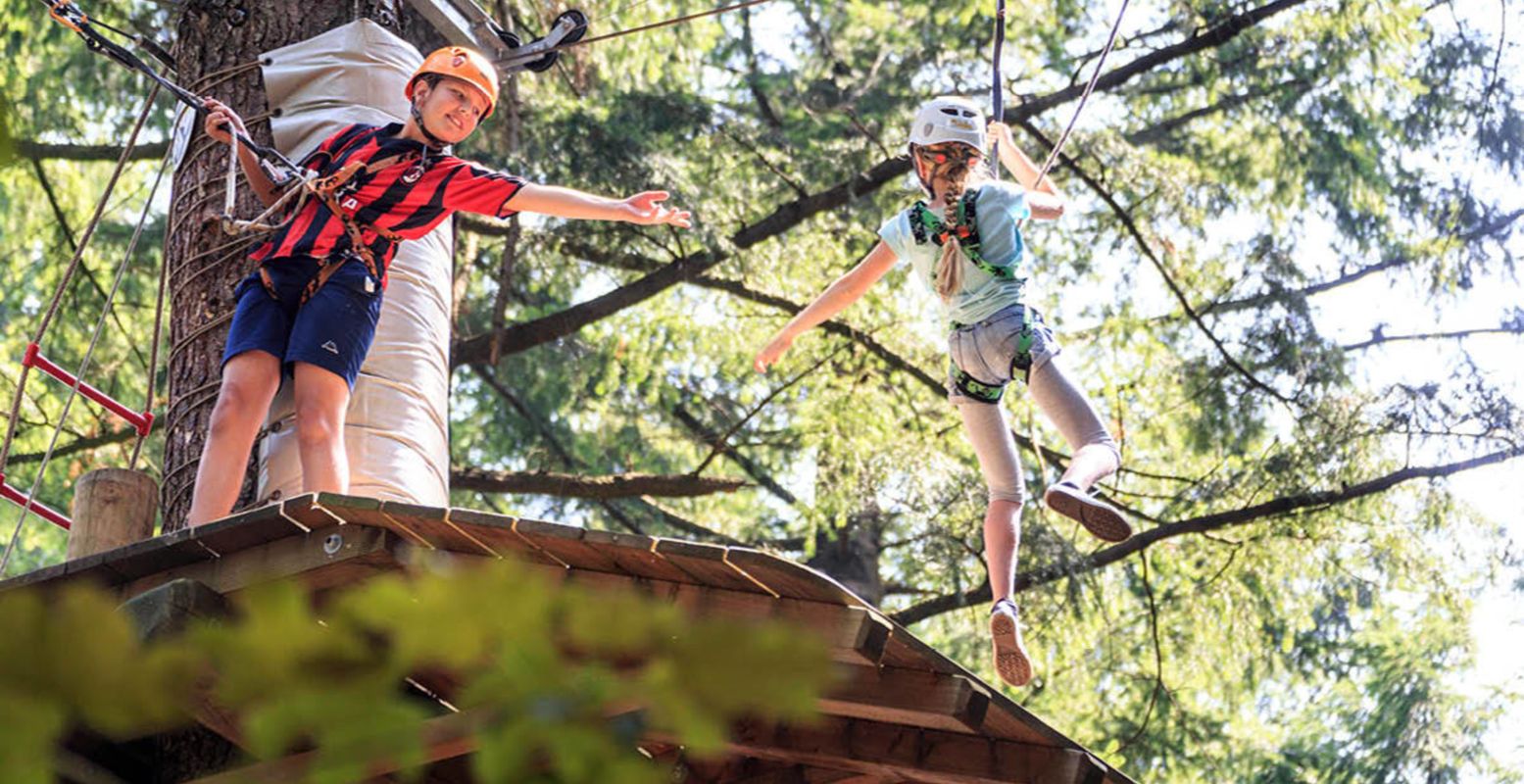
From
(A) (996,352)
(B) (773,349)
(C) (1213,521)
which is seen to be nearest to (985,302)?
(A) (996,352)

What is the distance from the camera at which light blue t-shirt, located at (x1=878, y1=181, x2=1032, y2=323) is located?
6.05 metres

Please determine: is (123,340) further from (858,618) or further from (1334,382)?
(858,618)

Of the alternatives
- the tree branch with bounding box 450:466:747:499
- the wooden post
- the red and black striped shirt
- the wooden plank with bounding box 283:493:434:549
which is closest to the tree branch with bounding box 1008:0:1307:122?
the tree branch with bounding box 450:466:747:499

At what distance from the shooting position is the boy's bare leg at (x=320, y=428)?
17.7ft

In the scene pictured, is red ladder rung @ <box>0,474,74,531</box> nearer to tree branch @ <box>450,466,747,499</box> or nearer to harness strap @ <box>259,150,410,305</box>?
harness strap @ <box>259,150,410,305</box>

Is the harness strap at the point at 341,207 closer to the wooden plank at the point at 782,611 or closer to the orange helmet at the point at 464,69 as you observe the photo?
the orange helmet at the point at 464,69

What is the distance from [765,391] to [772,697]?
12.9 meters

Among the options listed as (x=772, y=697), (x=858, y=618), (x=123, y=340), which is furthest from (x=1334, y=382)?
(x=772, y=697)

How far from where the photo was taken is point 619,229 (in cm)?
1138

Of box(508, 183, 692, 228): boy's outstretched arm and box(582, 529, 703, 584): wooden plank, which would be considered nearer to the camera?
box(582, 529, 703, 584): wooden plank

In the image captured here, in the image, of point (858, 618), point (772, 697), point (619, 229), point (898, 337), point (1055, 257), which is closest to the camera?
point (772, 697)

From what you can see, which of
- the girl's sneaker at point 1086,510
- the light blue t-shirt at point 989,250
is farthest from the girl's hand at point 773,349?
the girl's sneaker at point 1086,510

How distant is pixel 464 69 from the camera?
226 inches

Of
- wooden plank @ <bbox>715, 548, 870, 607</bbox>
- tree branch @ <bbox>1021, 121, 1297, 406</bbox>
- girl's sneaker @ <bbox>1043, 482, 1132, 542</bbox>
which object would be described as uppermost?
tree branch @ <bbox>1021, 121, 1297, 406</bbox>
